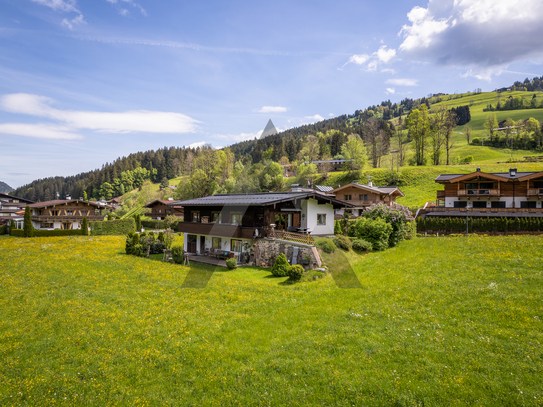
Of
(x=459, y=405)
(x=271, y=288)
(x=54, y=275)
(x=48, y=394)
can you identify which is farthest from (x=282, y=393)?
(x=54, y=275)

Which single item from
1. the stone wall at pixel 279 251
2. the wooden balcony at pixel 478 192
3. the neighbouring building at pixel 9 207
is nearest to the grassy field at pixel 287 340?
the stone wall at pixel 279 251

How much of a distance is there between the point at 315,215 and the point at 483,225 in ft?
60.8

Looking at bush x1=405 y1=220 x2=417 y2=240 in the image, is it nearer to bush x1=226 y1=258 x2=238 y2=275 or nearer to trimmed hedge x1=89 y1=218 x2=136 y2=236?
bush x1=226 y1=258 x2=238 y2=275

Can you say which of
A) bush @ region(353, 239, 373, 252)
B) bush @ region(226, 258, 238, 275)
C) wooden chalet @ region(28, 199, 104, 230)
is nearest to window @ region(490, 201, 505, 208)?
bush @ region(353, 239, 373, 252)

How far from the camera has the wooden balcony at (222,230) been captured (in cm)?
2408

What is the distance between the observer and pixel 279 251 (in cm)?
2255

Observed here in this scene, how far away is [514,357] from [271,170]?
77.6m

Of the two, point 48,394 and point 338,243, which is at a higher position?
point 338,243

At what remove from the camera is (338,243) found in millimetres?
24109

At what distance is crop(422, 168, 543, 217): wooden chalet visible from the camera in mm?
37000

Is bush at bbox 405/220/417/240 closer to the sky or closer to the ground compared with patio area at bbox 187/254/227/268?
closer to the sky

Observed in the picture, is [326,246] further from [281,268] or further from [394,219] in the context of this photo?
[394,219]

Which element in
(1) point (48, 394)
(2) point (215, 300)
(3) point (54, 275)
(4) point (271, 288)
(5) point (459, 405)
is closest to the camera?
(5) point (459, 405)

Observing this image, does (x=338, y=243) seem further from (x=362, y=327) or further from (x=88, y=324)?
(x=88, y=324)
